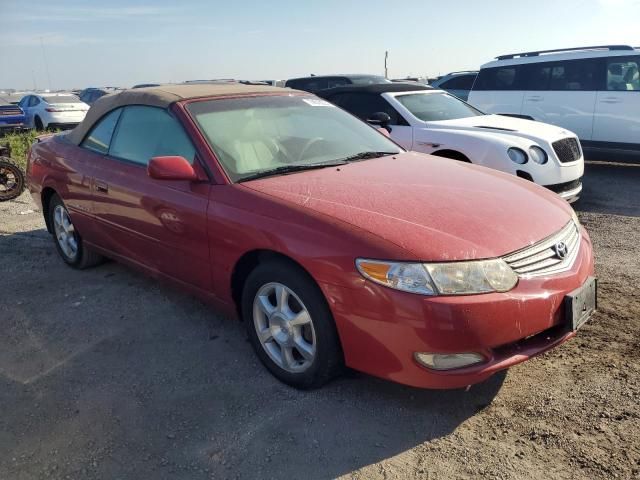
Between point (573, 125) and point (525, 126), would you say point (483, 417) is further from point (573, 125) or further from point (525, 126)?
point (573, 125)

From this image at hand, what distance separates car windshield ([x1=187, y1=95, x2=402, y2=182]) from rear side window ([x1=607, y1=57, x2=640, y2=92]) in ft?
21.0

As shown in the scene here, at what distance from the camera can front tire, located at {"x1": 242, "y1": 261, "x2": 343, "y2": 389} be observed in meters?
2.73

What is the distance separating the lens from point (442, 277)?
2434mm

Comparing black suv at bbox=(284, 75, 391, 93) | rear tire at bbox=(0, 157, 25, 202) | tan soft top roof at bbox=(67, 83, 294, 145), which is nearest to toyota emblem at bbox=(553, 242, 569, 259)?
tan soft top roof at bbox=(67, 83, 294, 145)

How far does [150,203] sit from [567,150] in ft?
16.5

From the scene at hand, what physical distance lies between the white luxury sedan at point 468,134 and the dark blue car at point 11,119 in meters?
10.9

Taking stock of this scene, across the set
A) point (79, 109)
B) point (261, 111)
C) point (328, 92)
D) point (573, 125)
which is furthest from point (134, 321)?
point (79, 109)

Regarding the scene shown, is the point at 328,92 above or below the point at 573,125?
above

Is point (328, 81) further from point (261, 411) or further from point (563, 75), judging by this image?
point (261, 411)

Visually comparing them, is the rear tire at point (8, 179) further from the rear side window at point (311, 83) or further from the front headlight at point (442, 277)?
the rear side window at point (311, 83)

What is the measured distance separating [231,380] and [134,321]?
3.80 feet

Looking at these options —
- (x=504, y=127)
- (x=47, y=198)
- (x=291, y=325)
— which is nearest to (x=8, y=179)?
(x=47, y=198)

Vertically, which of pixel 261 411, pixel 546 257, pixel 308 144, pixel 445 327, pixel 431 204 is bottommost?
pixel 261 411

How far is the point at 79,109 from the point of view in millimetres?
17953
